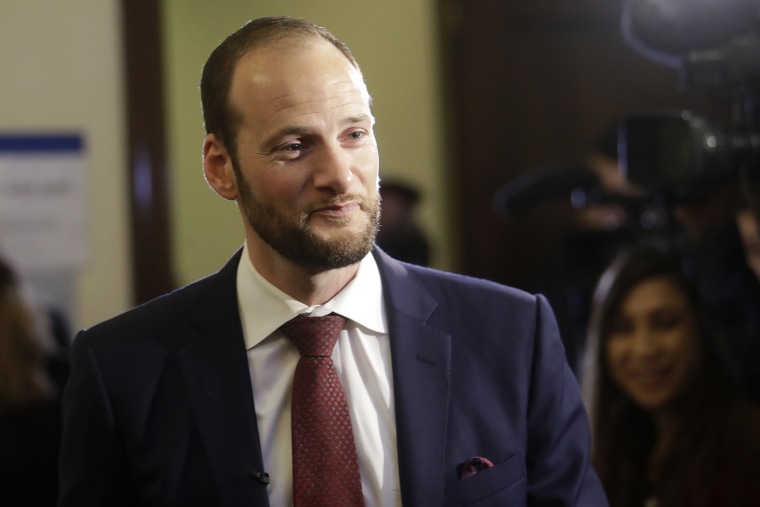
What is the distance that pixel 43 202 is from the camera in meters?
2.35

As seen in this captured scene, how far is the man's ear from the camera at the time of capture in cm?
108

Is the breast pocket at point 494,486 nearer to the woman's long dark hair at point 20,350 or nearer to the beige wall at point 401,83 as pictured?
the woman's long dark hair at point 20,350

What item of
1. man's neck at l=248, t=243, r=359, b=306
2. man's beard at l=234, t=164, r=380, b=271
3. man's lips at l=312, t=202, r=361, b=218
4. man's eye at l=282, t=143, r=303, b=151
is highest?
man's eye at l=282, t=143, r=303, b=151

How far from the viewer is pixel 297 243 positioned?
1002 mm

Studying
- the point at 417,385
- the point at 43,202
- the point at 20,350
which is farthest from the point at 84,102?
the point at 417,385

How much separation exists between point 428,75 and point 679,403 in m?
2.04

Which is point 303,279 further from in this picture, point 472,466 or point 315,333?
point 472,466

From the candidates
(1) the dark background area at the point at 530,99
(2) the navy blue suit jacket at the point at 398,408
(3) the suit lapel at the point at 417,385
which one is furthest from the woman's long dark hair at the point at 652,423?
(1) the dark background area at the point at 530,99

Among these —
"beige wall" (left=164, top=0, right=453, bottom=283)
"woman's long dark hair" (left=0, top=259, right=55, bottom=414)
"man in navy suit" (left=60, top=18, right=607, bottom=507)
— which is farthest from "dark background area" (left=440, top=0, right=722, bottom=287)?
"man in navy suit" (left=60, top=18, right=607, bottom=507)

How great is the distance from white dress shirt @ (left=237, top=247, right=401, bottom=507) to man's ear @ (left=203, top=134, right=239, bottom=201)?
0.31ft

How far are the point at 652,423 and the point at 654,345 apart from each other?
0.12m

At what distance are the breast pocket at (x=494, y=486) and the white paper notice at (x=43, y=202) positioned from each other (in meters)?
1.55

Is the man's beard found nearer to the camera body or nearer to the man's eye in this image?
the man's eye

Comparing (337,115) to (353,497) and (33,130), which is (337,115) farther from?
(33,130)
